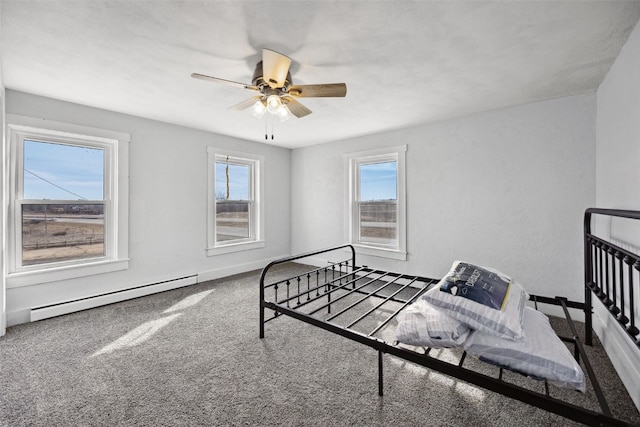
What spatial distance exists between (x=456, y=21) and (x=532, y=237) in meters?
2.48

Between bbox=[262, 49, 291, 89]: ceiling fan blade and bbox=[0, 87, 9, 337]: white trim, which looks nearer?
bbox=[262, 49, 291, 89]: ceiling fan blade

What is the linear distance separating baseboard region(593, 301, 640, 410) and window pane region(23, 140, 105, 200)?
5043 millimetres

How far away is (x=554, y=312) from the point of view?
2.94 meters

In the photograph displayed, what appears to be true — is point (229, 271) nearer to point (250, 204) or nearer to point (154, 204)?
point (250, 204)

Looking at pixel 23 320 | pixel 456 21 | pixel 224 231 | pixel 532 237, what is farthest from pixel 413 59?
A: pixel 23 320

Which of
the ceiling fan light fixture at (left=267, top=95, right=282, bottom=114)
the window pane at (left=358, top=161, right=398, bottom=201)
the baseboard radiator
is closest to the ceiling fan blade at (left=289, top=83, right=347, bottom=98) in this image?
the ceiling fan light fixture at (left=267, top=95, right=282, bottom=114)

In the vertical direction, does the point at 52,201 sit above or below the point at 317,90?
below

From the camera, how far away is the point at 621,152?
6.69 ft

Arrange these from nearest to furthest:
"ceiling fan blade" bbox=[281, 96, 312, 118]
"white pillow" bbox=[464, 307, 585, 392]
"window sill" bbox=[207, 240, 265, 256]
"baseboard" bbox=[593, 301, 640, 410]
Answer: "white pillow" bbox=[464, 307, 585, 392]
"baseboard" bbox=[593, 301, 640, 410]
"ceiling fan blade" bbox=[281, 96, 312, 118]
"window sill" bbox=[207, 240, 265, 256]

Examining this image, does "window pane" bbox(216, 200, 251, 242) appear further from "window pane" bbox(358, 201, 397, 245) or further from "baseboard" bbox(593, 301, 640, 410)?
"baseboard" bbox(593, 301, 640, 410)

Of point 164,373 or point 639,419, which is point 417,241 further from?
point 164,373

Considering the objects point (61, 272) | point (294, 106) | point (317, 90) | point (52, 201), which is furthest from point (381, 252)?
point (52, 201)

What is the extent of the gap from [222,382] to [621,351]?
274cm

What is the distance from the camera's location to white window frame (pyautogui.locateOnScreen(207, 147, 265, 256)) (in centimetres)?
429
